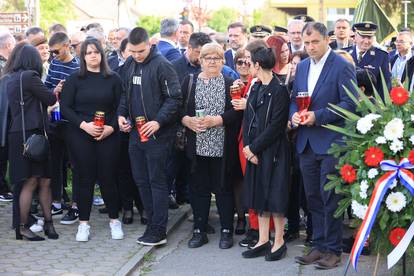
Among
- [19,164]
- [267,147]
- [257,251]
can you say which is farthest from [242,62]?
[19,164]

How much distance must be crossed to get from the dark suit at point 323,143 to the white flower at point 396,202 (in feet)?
3.73

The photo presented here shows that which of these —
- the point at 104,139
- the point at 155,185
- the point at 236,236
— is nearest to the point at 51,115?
the point at 104,139

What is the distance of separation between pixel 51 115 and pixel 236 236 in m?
2.47

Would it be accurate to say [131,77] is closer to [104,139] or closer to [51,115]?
[104,139]

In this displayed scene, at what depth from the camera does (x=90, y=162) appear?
8.06 metres

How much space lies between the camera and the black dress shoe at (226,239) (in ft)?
26.3

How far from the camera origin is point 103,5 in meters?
85.6

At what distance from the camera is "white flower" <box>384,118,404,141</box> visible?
5.80 metres

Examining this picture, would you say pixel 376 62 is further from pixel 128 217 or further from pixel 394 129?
pixel 394 129

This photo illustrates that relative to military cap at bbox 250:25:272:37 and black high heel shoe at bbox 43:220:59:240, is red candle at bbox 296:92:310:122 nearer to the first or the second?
black high heel shoe at bbox 43:220:59:240

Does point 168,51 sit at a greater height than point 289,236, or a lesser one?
greater

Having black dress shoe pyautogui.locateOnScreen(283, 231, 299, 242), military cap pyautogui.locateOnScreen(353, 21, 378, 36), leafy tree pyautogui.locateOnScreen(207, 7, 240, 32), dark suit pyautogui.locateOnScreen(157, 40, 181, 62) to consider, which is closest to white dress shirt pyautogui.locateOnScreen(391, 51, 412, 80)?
military cap pyautogui.locateOnScreen(353, 21, 378, 36)

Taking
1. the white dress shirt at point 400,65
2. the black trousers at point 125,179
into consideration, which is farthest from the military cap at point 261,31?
the black trousers at point 125,179

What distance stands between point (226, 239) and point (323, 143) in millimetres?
1627
